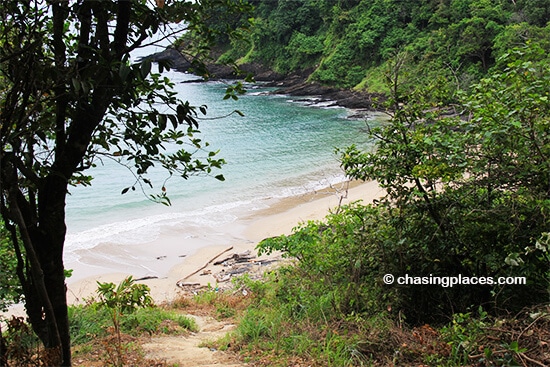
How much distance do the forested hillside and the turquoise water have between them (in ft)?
19.8

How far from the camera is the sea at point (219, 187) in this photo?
591 inches

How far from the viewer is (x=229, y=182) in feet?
68.7

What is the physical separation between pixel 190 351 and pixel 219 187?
15399 millimetres

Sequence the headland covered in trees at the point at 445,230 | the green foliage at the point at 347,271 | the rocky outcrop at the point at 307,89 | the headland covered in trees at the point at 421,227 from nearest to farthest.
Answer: the headland covered in trees at the point at 421,227 < the headland covered in trees at the point at 445,230 < the green foliage at the point at 347,271 < the rocky outcrop at the point at 307,89

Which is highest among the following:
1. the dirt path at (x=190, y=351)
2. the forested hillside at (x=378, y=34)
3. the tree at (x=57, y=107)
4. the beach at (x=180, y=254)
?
the forested hillside at (x=378, y=34)

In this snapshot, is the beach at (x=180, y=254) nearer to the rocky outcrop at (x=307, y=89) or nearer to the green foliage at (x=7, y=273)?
the green foliage at (x=7, y=273)

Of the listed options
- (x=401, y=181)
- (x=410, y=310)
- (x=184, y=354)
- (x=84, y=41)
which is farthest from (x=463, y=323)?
(x=84, y=41)

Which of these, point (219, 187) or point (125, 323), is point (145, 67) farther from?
point (219, 187)

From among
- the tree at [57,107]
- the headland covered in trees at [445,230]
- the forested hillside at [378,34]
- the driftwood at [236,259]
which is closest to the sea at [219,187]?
the driftwood at [236,259]

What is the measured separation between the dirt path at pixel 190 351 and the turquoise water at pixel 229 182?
3.81 m

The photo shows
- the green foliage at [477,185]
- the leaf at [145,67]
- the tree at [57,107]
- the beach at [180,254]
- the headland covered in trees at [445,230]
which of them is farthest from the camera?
the beach at [180,254]

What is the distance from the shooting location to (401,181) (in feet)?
14.5

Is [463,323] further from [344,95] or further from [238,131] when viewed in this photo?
[344,95]

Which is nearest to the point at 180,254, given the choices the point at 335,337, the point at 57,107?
the point at 335,337
